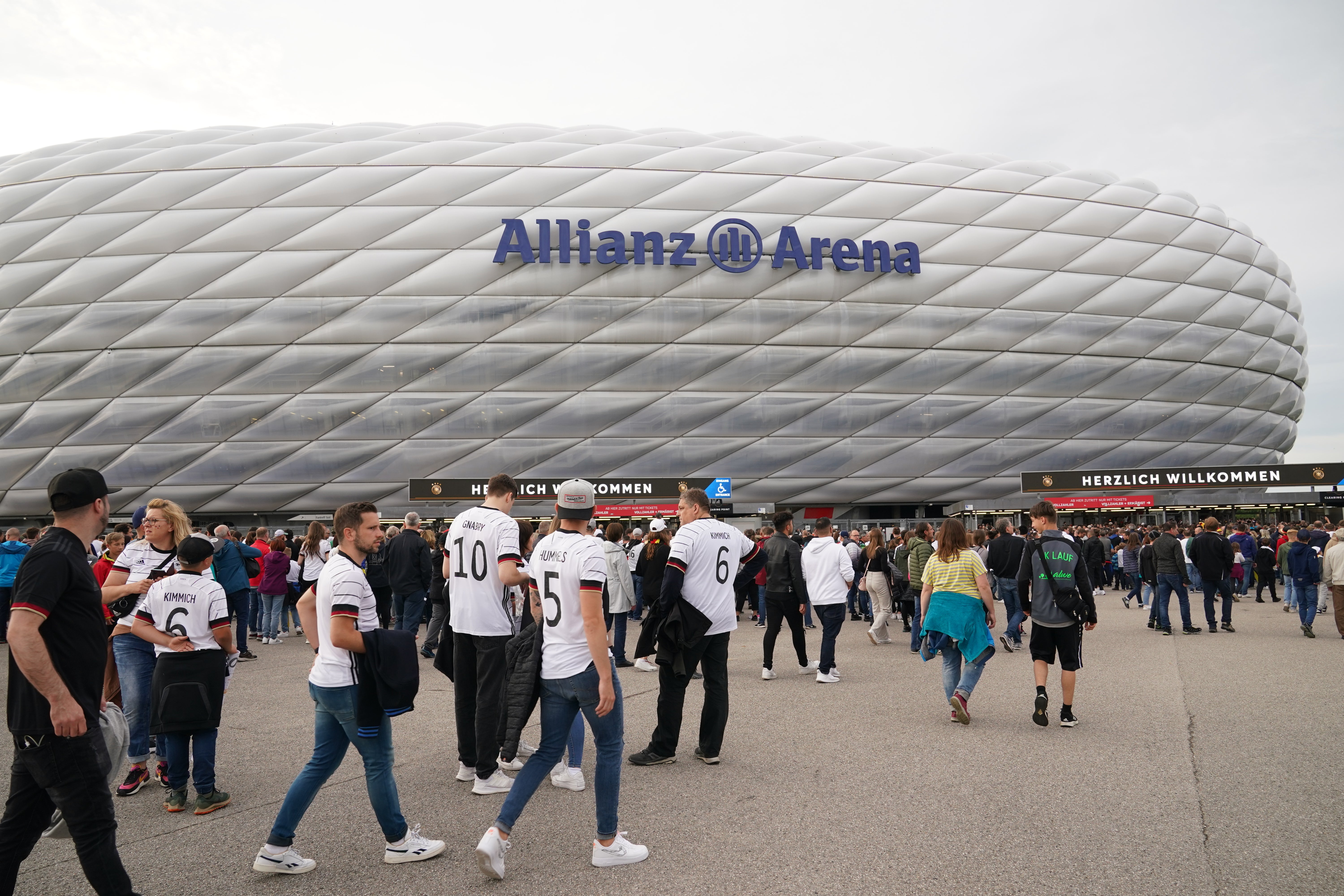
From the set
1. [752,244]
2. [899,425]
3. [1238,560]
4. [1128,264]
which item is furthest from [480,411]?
[1128,264]

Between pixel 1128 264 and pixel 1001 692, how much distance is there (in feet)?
94.6

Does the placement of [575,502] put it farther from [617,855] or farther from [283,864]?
[283,864]

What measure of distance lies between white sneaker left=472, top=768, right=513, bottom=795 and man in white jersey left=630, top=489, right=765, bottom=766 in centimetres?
87

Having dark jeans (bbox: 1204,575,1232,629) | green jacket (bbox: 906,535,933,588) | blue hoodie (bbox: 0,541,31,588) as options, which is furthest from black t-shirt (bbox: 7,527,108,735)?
dark jeans (bbox: 1204,575,1232,629)

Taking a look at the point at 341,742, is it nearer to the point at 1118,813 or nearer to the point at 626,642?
the point at 1118,813

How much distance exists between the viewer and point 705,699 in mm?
5789

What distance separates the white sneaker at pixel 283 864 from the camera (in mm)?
3697

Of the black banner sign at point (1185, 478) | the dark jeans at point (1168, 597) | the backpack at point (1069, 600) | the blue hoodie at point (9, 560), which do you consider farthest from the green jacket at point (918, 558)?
the black banner sign at point (1185, 478)

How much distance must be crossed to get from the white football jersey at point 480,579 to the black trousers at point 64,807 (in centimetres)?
219

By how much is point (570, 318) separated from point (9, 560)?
743 inches

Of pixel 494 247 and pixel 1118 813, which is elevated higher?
pixel 494 247

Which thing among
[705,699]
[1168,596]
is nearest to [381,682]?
[705,699]

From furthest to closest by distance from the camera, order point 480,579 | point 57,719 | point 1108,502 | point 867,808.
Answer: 1. point 1108,502
2. point 480,579
3. point 867,808
4. point 57,719

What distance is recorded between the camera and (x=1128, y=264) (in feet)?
103
